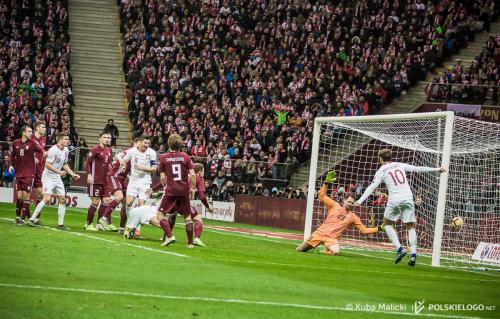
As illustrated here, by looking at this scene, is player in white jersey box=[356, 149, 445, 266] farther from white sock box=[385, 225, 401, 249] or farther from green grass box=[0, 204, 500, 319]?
green grass box=[0, 204, 500, 319]

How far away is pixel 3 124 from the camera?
38656 mm

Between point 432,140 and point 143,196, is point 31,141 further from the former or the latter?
point 432,140

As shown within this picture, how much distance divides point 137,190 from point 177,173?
373 cm

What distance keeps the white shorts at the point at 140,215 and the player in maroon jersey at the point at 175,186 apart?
135 centimetres

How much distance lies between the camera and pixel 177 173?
1814 cm

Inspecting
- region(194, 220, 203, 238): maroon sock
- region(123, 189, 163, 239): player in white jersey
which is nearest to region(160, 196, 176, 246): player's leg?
region(194, 220, 203, 238): maroon sock

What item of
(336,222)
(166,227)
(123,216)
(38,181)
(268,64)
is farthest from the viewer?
(268,64)

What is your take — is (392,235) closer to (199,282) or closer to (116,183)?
(116,183)

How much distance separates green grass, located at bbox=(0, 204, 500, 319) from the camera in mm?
10125

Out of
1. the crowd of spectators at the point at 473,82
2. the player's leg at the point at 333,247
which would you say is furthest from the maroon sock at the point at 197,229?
the crowd of spectators at the point at 473,82

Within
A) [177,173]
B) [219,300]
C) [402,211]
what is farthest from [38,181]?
[219,300]

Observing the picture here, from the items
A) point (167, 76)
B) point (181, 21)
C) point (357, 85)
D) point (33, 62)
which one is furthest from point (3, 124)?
point (357, 85)

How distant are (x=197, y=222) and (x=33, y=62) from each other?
25203mm

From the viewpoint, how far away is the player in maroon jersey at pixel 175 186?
1806 centimetres
